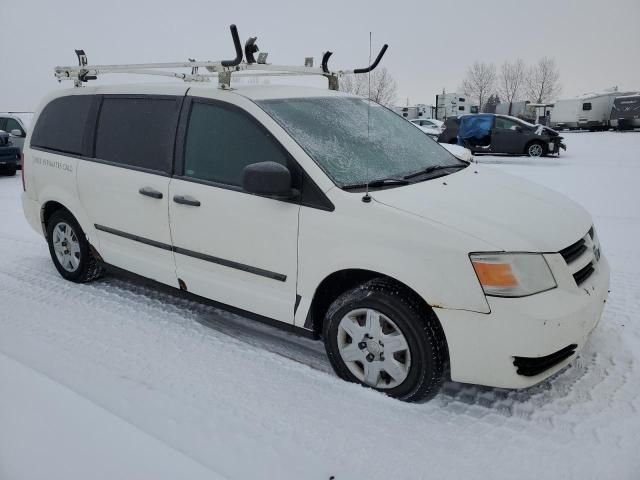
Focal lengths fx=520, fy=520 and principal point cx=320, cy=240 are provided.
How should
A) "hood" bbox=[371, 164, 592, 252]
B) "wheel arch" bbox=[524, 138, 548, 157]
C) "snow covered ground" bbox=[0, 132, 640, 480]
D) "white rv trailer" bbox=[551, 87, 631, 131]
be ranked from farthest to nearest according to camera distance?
1. "white rv trailer" bbox=[551, 87, 631, 131]
2. "wheel arch" bbox=[524, 138, 548, 157]
3. "hood" bbox=[371, 164, 592, 252]
4. "snow covered ground" bbox=[0, 132, 640, 480]

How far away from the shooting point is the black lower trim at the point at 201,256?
314 centimetres

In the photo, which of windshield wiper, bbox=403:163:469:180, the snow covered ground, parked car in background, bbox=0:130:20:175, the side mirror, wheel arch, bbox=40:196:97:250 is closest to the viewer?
the snow covered ground

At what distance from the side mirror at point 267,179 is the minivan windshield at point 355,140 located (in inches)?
9.8

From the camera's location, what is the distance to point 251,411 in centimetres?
276

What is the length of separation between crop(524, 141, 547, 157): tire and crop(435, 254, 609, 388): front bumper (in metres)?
15.3

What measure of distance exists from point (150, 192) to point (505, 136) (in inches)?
608

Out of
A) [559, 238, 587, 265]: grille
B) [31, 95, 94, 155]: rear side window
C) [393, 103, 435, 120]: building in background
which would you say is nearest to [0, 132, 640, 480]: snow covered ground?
[559, 238, 587, 265]: grille

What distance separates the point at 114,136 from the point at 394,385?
9.33 ft

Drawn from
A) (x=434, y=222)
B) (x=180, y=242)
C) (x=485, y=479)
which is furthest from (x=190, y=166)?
(x=485, y=479)

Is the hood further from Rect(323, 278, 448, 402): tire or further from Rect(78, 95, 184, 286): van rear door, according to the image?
Rect(78, 95, 184, 286): van rear door

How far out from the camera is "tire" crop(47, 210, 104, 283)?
14.6ft

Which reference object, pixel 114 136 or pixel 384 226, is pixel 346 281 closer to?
→ pixel 384 226

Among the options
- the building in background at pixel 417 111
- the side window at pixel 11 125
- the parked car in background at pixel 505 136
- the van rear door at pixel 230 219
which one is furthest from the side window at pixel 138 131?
the building in background at pixel 417 111

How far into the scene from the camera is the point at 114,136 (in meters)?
4.05
